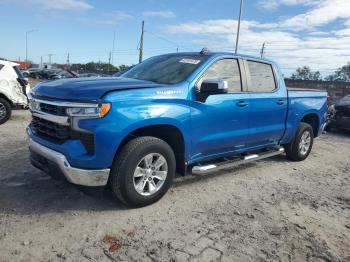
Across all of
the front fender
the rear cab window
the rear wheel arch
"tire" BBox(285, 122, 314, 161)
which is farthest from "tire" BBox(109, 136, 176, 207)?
the rear wheel arch

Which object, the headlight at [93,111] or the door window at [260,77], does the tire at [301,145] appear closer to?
the door window at [260,77]

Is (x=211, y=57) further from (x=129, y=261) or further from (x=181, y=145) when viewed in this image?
(x=129, y=261)

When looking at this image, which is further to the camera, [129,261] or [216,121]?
[216,121]

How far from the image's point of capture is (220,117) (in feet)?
16.3

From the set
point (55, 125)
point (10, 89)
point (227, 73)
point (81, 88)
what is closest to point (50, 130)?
point (55, 125)

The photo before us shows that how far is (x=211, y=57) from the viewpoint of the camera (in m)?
5.12

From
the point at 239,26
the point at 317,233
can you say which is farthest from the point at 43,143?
the point at 239,26

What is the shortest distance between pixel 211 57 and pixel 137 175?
2011mm

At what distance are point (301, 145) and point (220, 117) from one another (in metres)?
3.00

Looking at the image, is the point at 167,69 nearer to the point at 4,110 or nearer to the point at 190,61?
the point at 190,61

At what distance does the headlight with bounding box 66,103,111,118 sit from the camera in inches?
149

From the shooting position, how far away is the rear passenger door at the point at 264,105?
18.5 ft

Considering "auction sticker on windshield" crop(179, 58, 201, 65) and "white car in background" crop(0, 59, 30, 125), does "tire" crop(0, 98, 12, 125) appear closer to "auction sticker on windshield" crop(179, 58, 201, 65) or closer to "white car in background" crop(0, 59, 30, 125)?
"white car in background" crop(0, 59, 30, 125)

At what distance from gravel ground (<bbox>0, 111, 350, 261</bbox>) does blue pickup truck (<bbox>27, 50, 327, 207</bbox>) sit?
0.37 meters
